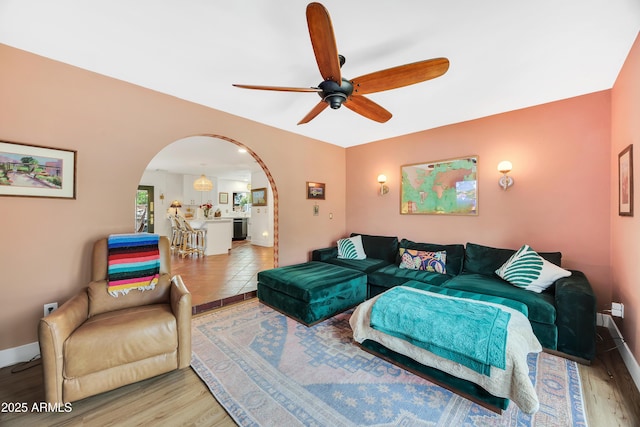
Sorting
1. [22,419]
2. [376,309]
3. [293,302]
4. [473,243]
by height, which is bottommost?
[22,419]

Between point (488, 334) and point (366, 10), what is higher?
point (366, 10)

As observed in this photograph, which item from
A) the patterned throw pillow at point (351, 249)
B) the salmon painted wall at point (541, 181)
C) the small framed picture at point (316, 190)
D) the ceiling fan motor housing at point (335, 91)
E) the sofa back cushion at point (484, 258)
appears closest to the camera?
the ceiling fan motor housing at point (335, 91)

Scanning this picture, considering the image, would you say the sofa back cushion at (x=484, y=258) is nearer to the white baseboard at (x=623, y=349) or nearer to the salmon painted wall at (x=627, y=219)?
the salmon painted wall at (x=627, y=219)

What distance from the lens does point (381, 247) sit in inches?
164

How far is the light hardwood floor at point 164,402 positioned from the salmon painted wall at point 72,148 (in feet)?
2.00

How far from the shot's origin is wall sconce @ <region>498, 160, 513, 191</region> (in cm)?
318

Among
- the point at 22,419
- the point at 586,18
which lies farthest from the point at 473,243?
the point at 22,419

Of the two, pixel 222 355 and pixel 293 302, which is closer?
pixel 222 355

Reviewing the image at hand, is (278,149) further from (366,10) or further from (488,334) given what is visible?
(488,334)

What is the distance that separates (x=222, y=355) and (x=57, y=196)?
2023 millimetres

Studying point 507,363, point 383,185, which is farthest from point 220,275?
point 507,363

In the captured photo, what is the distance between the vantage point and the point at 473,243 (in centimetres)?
352

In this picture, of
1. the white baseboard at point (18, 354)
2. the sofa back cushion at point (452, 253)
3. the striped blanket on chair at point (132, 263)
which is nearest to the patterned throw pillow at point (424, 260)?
the sofa back cushion at point (452, 253)

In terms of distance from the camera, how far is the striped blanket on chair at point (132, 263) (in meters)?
2.17
